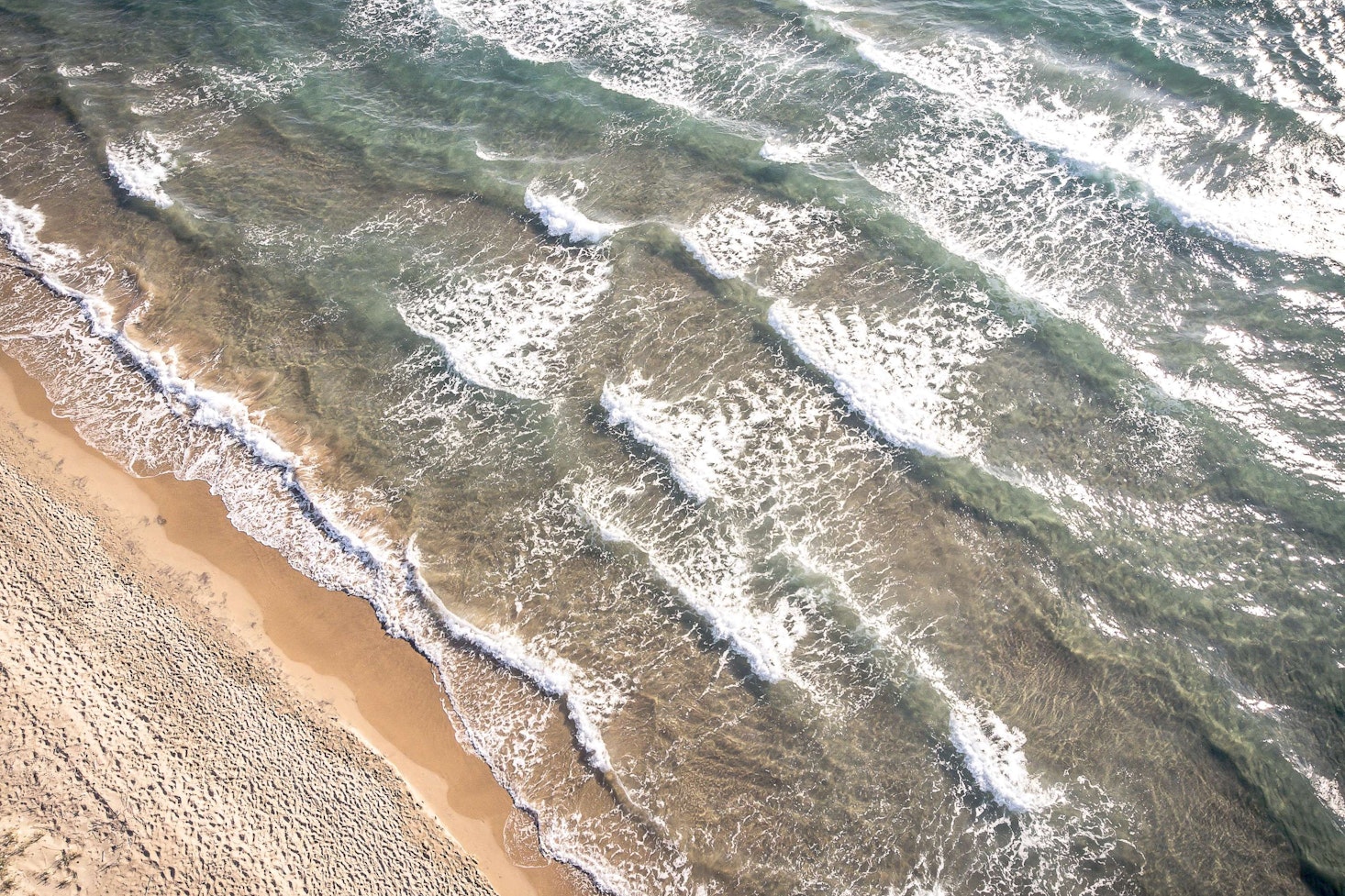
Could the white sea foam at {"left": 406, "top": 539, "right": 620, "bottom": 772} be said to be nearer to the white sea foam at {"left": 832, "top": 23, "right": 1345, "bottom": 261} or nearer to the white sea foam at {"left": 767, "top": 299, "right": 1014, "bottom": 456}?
the white sea foam at {"left": 767, "top": 299, "right": 1014, "bottom": 456}

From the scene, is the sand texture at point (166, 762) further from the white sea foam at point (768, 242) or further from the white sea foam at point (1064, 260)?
the white sea foam at point (1064, 260)

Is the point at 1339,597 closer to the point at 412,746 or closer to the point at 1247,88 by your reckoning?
the point at 1247,88

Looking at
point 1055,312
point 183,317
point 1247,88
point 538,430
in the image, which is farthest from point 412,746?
point 1247,88

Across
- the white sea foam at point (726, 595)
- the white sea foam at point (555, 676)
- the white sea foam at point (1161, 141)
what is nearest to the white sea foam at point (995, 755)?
the white sea foam at point (726, 595)

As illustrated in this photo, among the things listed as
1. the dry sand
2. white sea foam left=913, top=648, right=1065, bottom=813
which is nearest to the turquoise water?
white sea foam left=913, top=648, right=1065, bottom=813

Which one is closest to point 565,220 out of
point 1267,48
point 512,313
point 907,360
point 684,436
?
point 512,313

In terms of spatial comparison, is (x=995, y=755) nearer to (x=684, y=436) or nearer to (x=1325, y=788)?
(x=1325, y=788)
